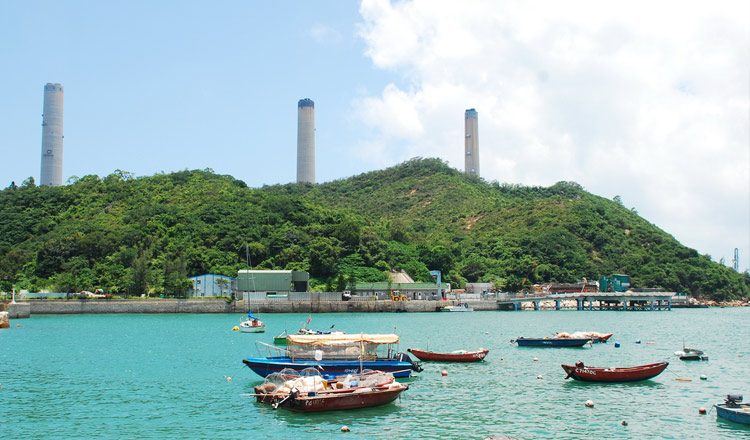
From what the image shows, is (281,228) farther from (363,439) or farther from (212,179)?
(363,439)

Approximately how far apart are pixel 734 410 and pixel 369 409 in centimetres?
1461

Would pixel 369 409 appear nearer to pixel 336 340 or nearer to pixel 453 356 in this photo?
pixel 336 340

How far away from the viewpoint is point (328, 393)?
27.5 m

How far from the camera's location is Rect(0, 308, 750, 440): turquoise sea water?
981 inches

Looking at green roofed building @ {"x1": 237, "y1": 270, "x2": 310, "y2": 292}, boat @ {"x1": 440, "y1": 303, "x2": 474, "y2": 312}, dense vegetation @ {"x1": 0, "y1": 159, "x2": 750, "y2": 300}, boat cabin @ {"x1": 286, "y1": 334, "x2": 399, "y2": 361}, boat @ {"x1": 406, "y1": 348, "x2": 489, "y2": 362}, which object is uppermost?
dense vegetation @ {"x1": 0, "y1": 159, "x2": 750, "y2": 300}

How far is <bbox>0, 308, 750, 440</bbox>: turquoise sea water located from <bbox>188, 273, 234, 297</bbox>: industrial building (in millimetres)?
46484

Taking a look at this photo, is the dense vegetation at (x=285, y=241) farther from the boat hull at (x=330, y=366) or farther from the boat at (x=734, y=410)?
the boat at (x=734, y=410)

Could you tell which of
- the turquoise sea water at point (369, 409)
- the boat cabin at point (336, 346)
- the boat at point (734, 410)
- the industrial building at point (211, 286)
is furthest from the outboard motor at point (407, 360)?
the industrial building at point (211, 286)

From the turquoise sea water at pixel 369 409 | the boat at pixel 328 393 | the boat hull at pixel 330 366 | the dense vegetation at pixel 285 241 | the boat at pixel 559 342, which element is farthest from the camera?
the dense vegetation at pixel 285 241

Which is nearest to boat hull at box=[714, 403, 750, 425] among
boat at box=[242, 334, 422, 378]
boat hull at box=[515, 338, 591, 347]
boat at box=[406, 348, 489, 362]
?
boat at box=[242, 334, 422, 378]

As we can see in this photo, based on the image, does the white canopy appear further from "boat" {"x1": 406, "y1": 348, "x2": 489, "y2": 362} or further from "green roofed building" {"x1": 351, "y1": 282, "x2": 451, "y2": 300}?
"green roofed building" {"x1": 351, "y1": 282, "x2": 451, "y2": 300}

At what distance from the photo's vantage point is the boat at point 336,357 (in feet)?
112

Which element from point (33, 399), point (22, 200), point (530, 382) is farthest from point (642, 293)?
point (22, 200)

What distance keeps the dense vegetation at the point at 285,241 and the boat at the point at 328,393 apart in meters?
76.3
